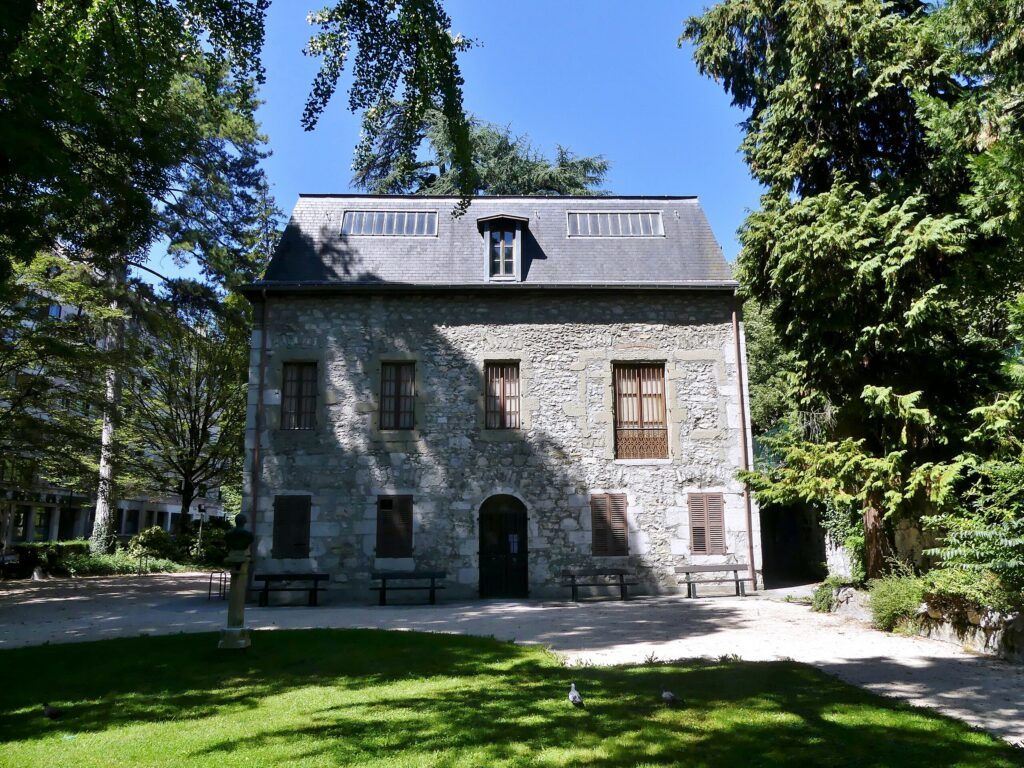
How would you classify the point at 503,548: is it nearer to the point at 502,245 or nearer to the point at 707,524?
the point at 707,524

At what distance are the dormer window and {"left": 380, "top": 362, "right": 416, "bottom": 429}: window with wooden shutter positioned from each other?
2.83m

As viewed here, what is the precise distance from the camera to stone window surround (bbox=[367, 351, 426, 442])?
15.3 m

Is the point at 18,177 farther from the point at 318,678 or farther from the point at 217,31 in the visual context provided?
the point at 318,678

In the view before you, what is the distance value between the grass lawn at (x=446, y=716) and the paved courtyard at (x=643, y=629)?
2.61 feet

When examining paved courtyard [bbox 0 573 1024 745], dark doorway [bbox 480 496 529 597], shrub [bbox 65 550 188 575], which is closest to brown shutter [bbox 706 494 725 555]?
paved courtyard [bbox 0 573 1024 745]

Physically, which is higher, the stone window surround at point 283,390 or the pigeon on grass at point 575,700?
the stone window surround at point 283,390

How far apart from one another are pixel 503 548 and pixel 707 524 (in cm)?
431

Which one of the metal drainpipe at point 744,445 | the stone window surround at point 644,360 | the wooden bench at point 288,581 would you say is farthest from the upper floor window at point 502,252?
the wooden bench at point 288,581

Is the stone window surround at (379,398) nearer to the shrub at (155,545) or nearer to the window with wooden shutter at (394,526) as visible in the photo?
the window with wooden shutter at (394,526)

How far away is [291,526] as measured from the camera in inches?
587

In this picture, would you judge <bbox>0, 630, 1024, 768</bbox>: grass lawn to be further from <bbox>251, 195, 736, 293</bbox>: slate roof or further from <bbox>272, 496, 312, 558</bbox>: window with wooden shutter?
<bbox>251, 195, 736, 293</bbox>: slate roof

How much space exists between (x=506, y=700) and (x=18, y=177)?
33.6 ft

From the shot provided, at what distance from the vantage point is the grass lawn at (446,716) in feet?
14.8

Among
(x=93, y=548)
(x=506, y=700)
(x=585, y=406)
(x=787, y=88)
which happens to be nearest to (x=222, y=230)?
(x=93, y=548)
